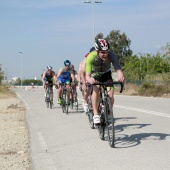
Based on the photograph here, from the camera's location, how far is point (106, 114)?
26.1 feet

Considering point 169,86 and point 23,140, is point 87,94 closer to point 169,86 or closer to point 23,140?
point 23,140

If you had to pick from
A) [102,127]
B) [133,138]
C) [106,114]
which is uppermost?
[106,114]

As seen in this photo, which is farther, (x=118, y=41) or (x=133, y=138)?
(x=118, y=41)

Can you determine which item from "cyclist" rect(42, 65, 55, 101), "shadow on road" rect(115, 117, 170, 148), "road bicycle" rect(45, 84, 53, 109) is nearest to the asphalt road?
"shadow on road" rect(115, 117, 170, 148)

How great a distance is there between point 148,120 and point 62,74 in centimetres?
463

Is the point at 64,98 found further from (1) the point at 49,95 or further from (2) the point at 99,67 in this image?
(2) the point at 99,67

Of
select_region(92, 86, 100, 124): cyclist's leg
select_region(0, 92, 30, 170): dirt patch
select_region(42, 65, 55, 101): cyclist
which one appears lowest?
select_region(0, 92, 30, 170): dirt patch

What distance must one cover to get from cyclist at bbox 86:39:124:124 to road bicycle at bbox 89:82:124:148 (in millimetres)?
101

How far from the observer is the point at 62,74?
51.2ft

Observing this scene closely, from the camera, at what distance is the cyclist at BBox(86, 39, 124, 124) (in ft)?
25.6

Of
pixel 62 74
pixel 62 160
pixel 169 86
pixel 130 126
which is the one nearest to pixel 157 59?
pixel 169 86

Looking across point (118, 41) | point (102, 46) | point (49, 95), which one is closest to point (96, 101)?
point (102, 46)

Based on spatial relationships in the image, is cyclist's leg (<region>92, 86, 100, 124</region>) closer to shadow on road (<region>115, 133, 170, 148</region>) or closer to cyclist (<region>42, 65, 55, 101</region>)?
shadow on road (<region>115, 133, 170, 148</region>)

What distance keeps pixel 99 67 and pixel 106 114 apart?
0.98m
